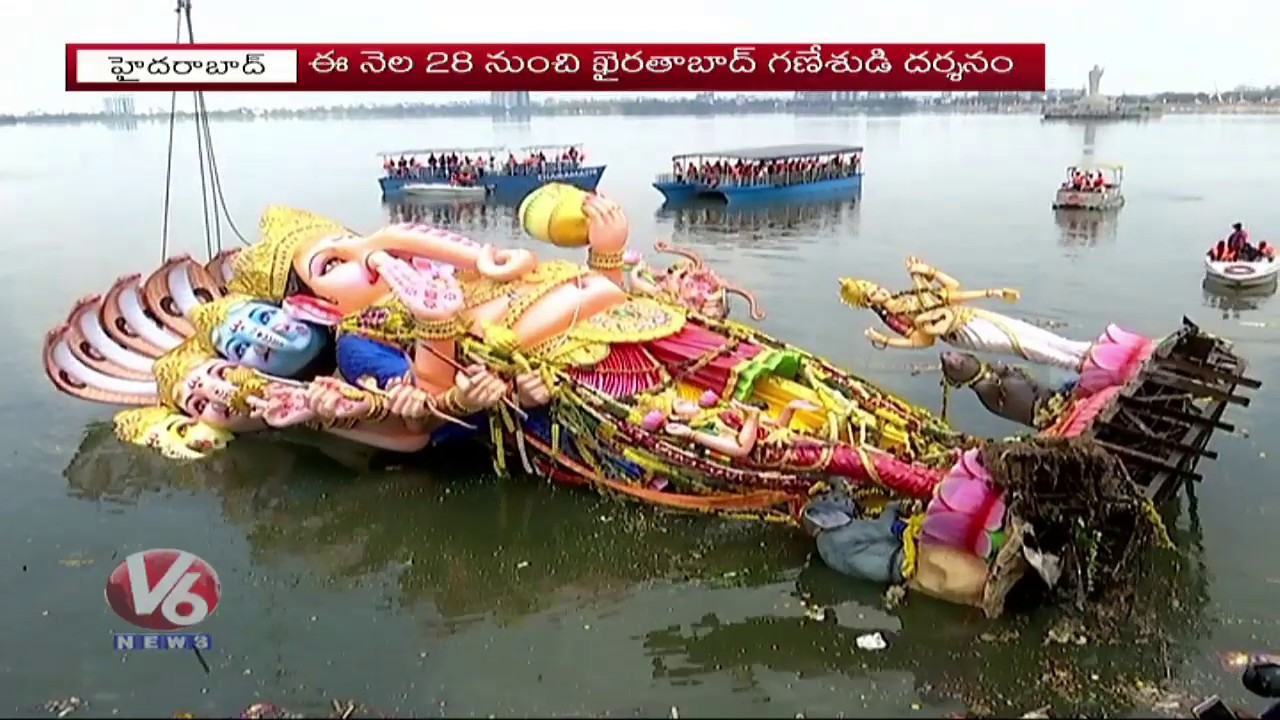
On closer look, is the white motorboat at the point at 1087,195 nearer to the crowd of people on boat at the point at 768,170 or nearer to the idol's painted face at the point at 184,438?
the crowd of people on boat at the point at 768,170

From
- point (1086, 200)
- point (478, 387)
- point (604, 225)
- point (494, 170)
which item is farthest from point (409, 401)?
point (494, 170)

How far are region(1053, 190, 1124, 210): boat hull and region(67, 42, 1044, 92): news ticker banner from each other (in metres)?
22.8

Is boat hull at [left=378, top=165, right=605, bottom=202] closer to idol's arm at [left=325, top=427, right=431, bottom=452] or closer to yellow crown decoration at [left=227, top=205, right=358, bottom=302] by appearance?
yellow crown decoration at [left=227, top=205, right=358, bottom=302]

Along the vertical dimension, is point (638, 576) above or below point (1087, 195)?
below

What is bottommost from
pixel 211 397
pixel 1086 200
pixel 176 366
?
pixel 211 397

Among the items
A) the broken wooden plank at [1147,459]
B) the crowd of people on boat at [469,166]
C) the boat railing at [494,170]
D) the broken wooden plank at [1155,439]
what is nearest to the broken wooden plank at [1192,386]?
the broken wooden plank at [1155,439]

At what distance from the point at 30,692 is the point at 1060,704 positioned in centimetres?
609

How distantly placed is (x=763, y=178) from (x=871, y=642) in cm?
2907

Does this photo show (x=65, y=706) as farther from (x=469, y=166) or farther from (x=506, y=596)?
(x=469, y=166)

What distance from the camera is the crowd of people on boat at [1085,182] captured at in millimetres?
29516

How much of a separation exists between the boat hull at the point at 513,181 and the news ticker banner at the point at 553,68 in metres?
28.4

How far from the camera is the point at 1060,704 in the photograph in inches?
253

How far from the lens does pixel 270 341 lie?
33.9ft

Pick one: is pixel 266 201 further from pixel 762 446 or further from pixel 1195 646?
pixel 1195 646
